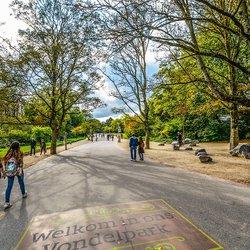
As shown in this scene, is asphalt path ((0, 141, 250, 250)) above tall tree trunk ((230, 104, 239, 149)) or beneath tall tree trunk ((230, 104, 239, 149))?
beneath

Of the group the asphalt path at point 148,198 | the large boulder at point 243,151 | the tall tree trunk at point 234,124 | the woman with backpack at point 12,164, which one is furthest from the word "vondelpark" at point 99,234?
the tall tree trunk at point 234,124

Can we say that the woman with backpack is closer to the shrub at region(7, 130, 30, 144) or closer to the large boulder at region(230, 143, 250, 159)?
the large boulder at region(230, 143, 250, 159)

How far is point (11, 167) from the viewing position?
205 inches

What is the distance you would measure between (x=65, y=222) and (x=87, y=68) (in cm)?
1730

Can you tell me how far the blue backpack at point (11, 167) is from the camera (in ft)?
16.9

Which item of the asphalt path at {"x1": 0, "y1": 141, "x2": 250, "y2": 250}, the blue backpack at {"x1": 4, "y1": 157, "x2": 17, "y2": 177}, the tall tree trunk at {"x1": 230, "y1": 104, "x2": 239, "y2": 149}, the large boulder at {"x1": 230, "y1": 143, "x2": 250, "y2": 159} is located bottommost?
the asphalt path at {"x1": 0, "y1": 141, "x2": 250, "y2": 250}

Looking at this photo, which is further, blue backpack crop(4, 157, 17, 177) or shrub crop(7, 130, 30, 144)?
shrub crop(7, 130, 30, 144)

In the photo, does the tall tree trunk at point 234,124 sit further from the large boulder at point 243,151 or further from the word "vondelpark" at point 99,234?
the word "vondelpark" at point 99,234

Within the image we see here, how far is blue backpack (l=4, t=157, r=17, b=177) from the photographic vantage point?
16.9ft

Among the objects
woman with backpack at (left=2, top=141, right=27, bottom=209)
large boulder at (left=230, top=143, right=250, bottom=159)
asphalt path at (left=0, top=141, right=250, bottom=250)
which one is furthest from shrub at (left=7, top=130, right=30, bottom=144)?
large boulder at (left=230, top=143, right=250, bottom=159)

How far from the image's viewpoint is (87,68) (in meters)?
18.9

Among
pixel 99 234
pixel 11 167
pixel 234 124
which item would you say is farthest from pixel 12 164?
Result: pixel 234 124

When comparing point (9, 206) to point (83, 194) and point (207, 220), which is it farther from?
point (207, 220)

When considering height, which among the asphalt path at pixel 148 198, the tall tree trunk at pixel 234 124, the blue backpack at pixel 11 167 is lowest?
the asphalt path at pixel 148 198
